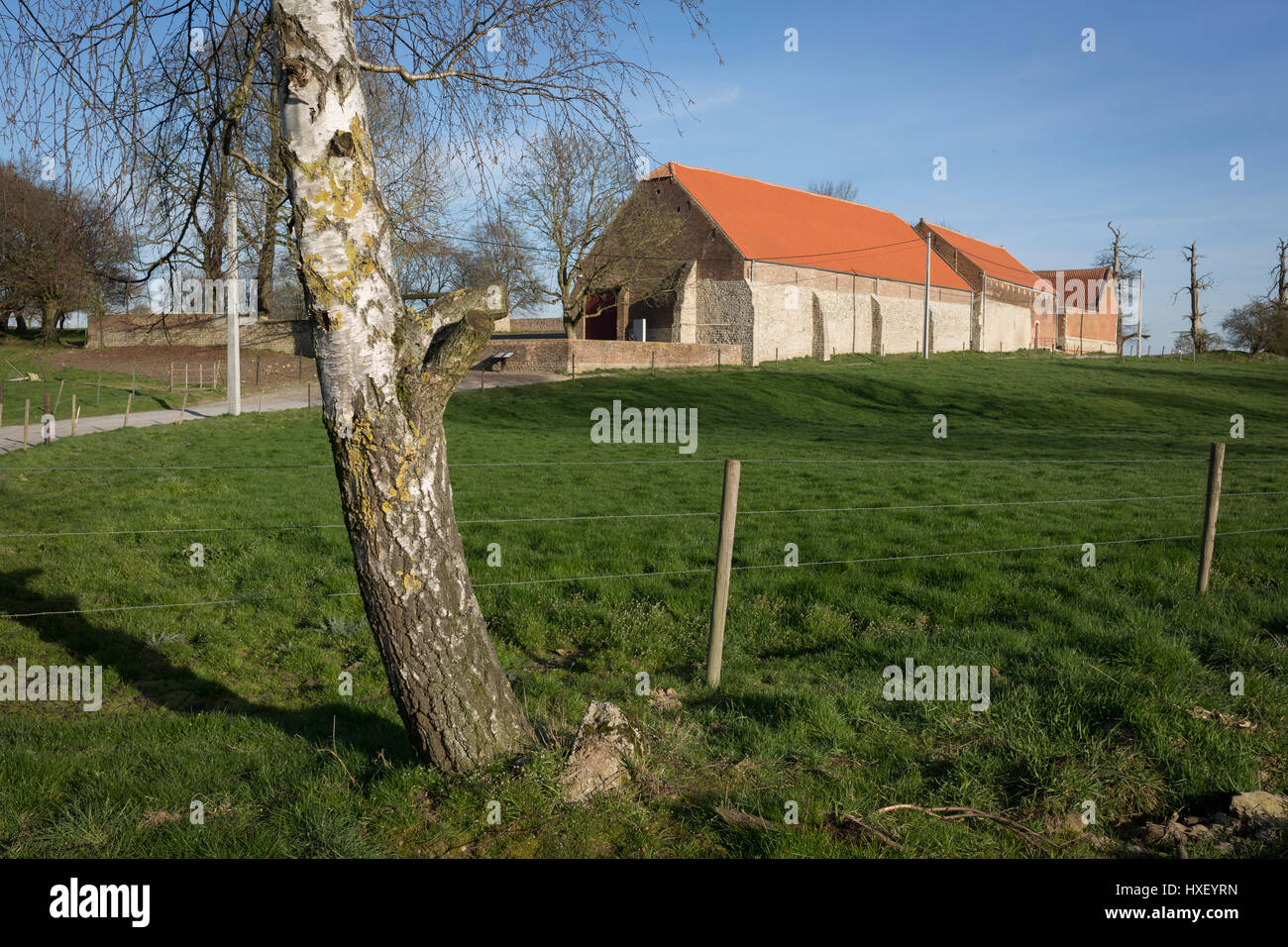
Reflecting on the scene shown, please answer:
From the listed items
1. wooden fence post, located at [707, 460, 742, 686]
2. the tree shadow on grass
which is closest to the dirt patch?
the tree shadow on grass

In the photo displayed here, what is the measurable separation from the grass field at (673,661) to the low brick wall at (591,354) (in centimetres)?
2508

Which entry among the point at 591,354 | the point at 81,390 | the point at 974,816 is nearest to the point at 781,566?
the point at 974,816

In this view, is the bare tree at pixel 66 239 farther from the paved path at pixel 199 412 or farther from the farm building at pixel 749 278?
the farm building at pixel 749 278

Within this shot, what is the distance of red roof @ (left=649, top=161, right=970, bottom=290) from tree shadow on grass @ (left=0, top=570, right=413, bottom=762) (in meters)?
42.9

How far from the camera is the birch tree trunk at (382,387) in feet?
11.5

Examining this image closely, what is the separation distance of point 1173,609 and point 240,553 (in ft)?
30.9

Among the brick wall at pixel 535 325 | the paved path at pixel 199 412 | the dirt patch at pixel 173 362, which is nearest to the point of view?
the paved path at pixel 199 412

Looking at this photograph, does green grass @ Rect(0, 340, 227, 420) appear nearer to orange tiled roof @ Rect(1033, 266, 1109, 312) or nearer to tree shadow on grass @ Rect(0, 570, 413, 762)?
tree shadow on grass @ Rect(0, 570, 413, 762)

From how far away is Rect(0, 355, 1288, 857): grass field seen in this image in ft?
12.1

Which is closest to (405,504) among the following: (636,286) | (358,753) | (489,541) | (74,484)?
(358,753)

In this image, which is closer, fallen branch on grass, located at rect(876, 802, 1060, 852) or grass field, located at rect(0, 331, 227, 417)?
fallen branch on grass, located at rect(876, 802, 1060, 852)

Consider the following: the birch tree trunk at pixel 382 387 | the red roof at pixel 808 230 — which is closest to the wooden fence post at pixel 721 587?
the birch tree trunk at pixel 382 387

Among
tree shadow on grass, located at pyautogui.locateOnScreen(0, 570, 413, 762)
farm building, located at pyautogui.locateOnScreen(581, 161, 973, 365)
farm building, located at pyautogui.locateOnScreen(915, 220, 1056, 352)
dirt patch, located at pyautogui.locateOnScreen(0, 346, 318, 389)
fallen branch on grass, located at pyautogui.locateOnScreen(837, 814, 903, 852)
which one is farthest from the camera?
farm building, located at pyautogui.locateOnScreen(915, 220, 1056, 352)

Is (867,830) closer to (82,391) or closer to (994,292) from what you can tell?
(82,391)
